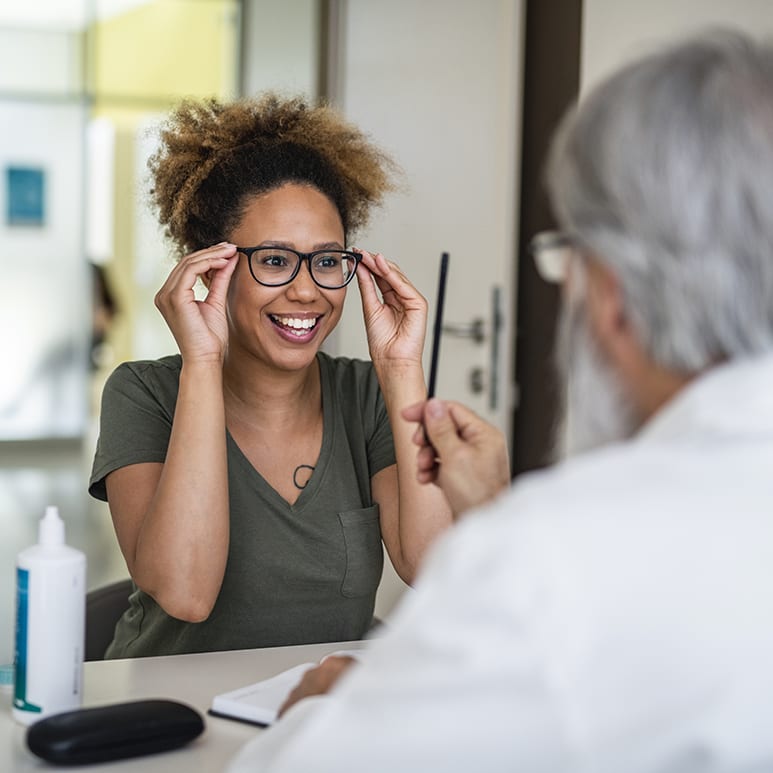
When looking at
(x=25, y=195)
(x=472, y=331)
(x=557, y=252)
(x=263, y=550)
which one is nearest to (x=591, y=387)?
(x=557, y=252)

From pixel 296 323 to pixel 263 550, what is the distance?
1.18 feet

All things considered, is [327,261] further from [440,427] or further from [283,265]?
[440,427]

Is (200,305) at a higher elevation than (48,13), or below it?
below

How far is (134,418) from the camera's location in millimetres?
1796

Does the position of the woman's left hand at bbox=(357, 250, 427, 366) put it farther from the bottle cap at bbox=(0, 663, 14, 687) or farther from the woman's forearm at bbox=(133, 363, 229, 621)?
the bottle cap at bbox=(0, 663, 14, 687)

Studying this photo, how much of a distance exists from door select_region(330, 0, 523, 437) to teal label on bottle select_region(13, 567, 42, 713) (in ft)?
7.87

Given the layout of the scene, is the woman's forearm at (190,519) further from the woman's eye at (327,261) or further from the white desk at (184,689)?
the woman's eye at (327,261)

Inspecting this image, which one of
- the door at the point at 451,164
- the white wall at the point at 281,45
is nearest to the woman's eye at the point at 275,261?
the door at the point at 451,164

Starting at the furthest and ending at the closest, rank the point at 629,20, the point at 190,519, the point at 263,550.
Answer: the point at 629,20 → the point at 263,550 → the point at 190,519

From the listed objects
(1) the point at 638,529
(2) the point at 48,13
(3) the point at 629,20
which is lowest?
(1) the point at 638,529

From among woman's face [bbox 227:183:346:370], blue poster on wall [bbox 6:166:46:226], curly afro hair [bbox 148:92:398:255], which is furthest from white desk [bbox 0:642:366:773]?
blue poster on wall [bbox 6:166:46:226]

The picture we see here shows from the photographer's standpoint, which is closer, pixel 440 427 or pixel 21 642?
pixel 21 642

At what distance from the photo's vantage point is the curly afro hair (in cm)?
193

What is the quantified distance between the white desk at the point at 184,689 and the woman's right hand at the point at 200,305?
445 mm
